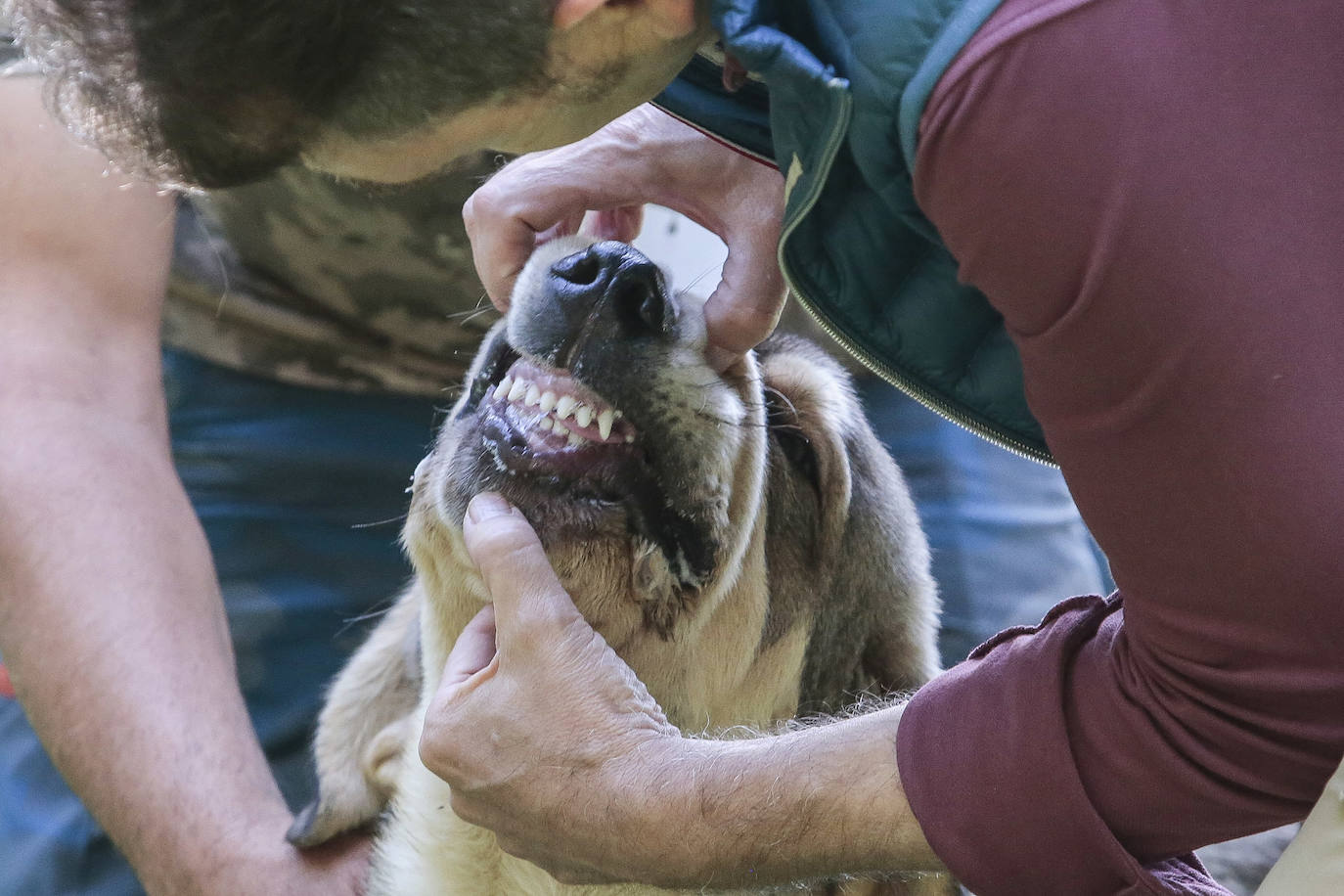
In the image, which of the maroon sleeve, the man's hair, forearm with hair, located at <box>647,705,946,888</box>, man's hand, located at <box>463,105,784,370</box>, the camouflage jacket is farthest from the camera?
the camouflage jacket

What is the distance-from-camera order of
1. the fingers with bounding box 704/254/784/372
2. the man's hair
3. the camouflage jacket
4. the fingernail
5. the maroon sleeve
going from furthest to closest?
the camouflage jacket
the fingers with bounding box 704/254/784/372
the fingernail
the man's hair
the maroon sleeve

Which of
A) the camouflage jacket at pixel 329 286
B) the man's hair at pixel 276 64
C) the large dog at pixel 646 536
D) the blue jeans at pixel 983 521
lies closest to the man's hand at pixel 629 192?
the large dog at pixel 646 536

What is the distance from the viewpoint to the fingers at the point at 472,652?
2.01 m

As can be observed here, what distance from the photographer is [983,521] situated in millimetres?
3807

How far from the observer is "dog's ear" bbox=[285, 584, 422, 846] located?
8.38 ft

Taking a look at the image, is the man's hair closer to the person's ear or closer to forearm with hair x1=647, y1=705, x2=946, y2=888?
the person's ear

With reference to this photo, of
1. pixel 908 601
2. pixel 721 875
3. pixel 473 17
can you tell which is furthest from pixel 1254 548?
pixel 908 601

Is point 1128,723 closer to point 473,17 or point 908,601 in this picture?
point 473,17

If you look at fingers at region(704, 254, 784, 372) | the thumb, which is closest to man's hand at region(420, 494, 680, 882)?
the thumb

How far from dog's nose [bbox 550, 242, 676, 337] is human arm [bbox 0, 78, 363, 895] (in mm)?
1374

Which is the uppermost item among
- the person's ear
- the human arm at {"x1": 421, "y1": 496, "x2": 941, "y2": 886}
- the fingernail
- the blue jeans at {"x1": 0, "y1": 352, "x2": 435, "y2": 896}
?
the person's ear

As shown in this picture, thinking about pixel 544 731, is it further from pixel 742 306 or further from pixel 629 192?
pixel 629 192

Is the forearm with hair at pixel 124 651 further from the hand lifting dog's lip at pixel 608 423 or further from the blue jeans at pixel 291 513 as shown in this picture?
the hand lifting dog's lip at pixel 608 423

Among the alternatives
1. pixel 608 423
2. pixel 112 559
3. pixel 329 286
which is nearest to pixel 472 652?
pixel 608 423
